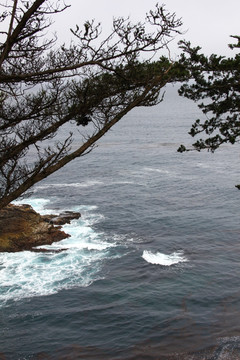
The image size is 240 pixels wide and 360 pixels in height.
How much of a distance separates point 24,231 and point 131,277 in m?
12.4

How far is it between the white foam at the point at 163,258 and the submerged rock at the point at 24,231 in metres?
9.08

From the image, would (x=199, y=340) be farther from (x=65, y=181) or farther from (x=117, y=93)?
(x=65, y=181)

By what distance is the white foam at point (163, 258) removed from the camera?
33.0 metres

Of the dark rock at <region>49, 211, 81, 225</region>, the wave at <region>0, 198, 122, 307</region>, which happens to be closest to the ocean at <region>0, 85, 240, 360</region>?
the wave at <region>0, 198, 122, 307</region>

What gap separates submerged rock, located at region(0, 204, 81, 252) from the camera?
120 ft

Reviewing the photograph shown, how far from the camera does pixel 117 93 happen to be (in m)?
11.0

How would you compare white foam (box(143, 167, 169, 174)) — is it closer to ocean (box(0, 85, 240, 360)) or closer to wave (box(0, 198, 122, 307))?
ocean (box(0, 85, 240, 360))

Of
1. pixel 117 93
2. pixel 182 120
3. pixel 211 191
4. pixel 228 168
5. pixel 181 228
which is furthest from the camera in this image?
pixel 182 120

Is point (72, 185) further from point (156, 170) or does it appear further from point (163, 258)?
point (163, 258)

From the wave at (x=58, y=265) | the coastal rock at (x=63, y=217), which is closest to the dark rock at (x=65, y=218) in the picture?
the coastal rock at (x=63, y=217)

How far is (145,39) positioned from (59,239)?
1221 inches

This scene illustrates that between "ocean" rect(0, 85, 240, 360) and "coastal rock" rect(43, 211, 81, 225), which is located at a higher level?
"coastal rock" rect(43, 211, 81, 225)

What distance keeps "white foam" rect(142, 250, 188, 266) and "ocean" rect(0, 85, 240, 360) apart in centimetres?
9

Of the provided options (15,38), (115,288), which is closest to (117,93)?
(15,38)
